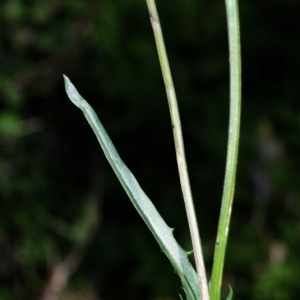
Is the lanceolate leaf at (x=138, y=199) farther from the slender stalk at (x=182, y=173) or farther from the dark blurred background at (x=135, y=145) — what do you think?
the dark blurred background at (x=135, y=145)

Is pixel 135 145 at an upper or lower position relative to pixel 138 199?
lower

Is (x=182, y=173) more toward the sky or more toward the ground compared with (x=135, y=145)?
more toward the sky

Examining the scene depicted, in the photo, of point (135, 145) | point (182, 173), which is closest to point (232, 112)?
point (182, 173)

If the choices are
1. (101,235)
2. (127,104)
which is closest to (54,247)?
(101,235)

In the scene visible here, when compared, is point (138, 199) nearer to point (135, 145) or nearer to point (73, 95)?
point (73, 95)

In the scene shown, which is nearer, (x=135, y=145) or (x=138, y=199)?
(x=138, y=199)

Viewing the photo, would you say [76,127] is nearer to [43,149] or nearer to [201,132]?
[43,149]

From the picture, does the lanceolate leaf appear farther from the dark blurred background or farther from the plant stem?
the dark blurred background

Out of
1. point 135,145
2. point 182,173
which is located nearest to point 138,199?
point 182,173
